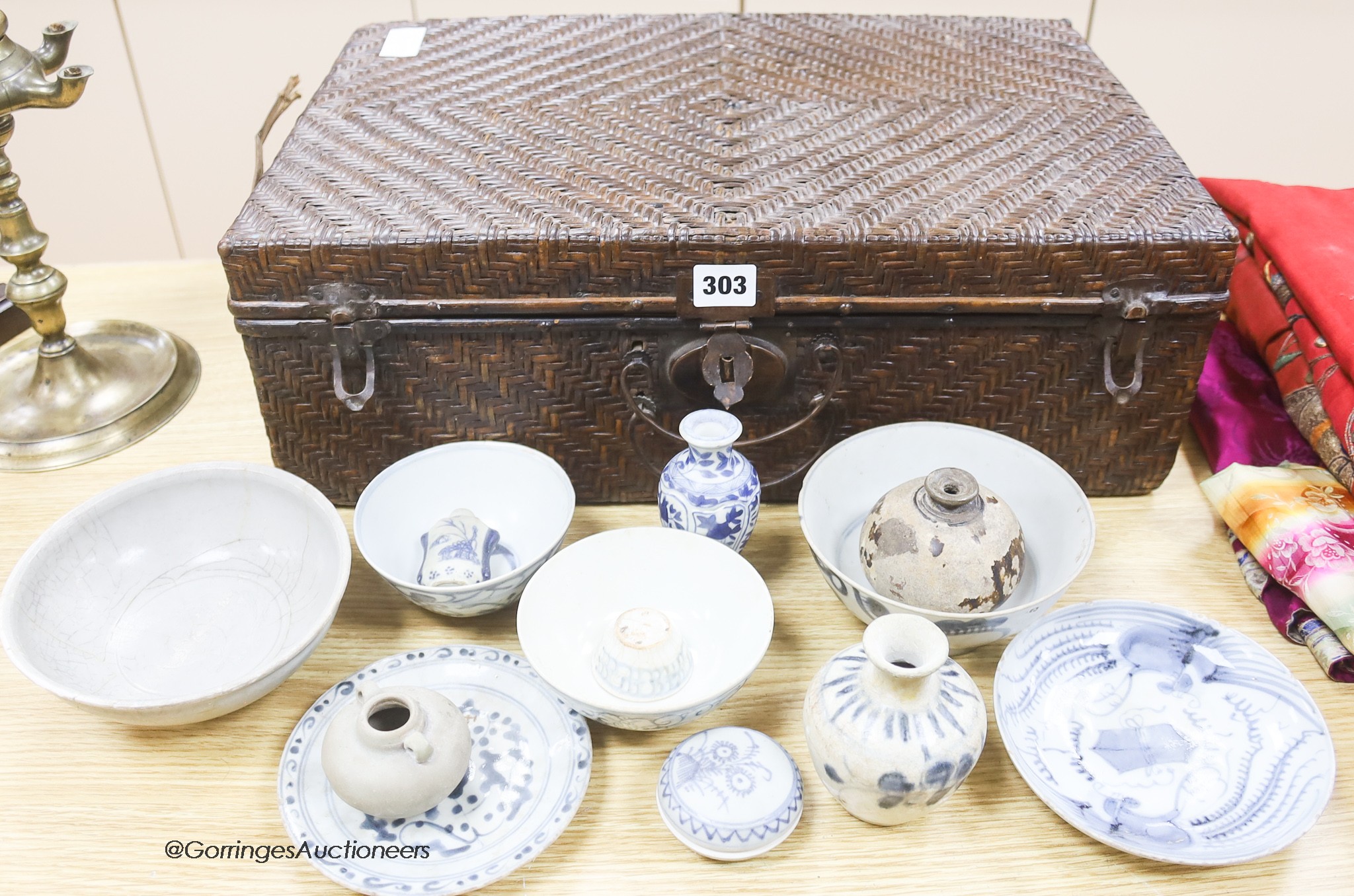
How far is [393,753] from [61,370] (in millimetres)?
1065

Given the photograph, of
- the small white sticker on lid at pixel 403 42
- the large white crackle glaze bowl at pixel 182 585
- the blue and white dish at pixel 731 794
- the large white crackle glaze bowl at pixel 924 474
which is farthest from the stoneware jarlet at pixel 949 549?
the small white sticker on lid at pixel 403 42

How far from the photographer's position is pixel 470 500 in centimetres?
150

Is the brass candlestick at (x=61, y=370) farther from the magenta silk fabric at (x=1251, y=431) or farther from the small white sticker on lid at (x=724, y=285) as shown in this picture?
the magenta silk fabric at (x=1251, y=431)

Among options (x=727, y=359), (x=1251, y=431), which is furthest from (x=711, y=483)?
(x=1251, y=431)

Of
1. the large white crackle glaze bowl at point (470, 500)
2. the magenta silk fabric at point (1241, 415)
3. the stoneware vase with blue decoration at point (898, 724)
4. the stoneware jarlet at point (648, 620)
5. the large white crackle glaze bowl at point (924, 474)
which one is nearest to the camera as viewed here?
the stoneware vase with blue decoration at point (898, 724)

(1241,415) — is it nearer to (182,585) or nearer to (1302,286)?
(1302,286)

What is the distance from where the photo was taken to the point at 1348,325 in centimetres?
147

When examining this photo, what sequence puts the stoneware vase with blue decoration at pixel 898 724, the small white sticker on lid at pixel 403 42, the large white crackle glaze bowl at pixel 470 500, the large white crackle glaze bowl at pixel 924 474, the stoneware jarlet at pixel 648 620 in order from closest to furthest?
1. the stoneware vase with blue decoration at pixel 898 724
2. the stoneware jarlet at pixel 648 620
3. the large white crackle glaze bowl at pixel 924 474
4. the large white crackle glaze bowl at pixel 470 500
5. the small white sticker on lid at pixel 403 42

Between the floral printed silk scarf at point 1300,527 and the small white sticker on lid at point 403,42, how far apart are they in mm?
1489

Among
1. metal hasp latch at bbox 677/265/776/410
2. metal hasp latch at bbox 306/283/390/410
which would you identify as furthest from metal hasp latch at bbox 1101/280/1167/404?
metal hasp latch at bbox 306/283/390/410

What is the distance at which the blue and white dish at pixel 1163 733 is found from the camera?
1105mm

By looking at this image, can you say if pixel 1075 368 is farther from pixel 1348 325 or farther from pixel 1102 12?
pixel 1102 12

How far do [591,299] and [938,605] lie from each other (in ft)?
1.92

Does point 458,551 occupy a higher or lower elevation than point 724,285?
lower
